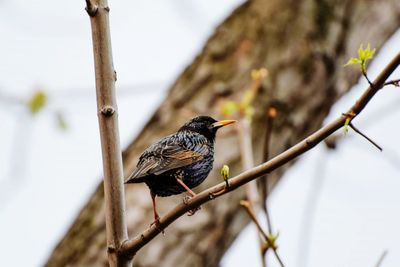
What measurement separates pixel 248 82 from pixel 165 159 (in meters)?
2.09

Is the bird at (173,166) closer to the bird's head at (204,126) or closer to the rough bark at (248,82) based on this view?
the bird's head at (204,126)

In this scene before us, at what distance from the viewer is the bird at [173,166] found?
124 inches

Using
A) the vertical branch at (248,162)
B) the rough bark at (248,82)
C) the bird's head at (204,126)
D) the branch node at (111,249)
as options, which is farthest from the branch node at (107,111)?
the rough bark at (248,82)

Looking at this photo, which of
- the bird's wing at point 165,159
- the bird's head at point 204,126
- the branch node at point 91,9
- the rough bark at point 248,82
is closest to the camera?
the branch node at point 91,9

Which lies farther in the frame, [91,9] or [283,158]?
[91,9]

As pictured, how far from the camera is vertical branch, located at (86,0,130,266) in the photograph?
2.68 metres

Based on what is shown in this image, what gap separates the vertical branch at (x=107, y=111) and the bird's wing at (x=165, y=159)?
332mm

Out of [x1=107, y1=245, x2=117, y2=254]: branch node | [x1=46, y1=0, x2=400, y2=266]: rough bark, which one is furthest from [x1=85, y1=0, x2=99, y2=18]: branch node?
[x1=46, y1=0, x2=400, y2=266]: rough bark

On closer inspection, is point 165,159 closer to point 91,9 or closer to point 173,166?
Answer: point 173,166

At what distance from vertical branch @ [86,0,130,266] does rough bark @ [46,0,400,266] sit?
2029 mm

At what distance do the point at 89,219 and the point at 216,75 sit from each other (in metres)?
1.35

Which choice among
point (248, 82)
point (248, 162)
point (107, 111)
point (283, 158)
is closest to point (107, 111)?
point (107, 111)

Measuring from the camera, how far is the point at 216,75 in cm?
534

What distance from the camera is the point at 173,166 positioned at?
3.28 meters
